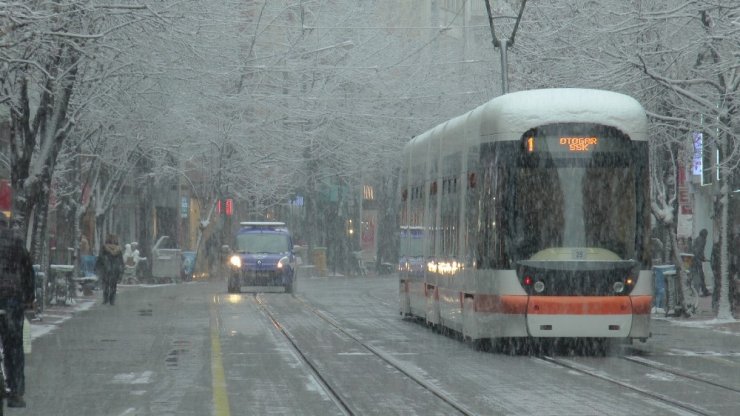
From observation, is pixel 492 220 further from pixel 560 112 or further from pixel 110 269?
pixel 110 269

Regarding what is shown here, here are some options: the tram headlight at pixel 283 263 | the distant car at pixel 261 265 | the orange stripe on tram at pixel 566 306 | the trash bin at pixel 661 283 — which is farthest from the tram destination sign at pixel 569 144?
the tram headlight at pixel 283 263

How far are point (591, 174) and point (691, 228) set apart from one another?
78.0 ft

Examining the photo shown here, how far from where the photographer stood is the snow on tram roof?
1909cm

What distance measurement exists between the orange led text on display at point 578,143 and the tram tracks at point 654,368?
8.41ft

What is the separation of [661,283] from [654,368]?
1364 centimetres

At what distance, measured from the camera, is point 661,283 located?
3077 cm

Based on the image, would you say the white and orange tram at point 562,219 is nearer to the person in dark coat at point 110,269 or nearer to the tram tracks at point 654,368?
the tram tracks at point 654,368

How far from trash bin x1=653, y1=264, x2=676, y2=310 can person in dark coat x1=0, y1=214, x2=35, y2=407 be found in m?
18.1

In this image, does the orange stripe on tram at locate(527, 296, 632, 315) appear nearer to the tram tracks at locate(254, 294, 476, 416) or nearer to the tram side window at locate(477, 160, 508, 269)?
the tram side window at locate(477, 160, 508, 269)

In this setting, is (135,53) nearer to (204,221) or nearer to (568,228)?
(568,228)

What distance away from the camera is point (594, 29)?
86.5 ft

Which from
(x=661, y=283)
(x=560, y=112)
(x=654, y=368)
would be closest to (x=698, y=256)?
(x=661, y=283)

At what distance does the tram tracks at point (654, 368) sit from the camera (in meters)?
13.4

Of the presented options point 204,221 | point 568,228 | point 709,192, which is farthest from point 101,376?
point 204,221
